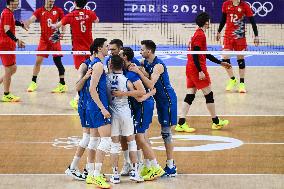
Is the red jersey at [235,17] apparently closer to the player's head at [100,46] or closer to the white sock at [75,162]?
the player's head at [100,46]

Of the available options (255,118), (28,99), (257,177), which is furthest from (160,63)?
(28,99)

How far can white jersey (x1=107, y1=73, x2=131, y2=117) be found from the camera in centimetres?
1269

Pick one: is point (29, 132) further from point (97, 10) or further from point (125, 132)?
point (97, 10)

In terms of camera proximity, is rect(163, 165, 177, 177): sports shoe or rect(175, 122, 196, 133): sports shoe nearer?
rect(163, 165, 177, 177): sports shoe

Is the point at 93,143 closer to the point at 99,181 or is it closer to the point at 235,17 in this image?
the point at 99,181

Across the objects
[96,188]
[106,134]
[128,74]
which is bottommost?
[96,188]

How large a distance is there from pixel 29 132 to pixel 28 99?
3.31 metres

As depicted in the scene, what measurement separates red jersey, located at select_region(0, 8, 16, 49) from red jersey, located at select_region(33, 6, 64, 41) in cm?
111

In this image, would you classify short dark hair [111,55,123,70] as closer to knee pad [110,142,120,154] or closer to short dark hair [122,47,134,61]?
short dark hair [122,47,134,61]

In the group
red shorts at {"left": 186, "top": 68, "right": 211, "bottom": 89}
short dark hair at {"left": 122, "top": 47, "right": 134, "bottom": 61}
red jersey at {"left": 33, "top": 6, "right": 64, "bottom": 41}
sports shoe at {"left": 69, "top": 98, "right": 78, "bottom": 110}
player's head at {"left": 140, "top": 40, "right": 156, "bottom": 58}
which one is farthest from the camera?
red jersey at {"left": 33, "top": 6, "right": 64, "bottom": 41}

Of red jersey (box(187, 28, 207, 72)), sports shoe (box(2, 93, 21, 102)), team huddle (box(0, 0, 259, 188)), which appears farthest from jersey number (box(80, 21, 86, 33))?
team huddle (box(0, 0, 259, 188))

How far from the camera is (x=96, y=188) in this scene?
12.6 metres

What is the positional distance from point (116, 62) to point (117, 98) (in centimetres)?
57

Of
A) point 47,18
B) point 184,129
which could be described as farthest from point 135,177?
point 47,18
